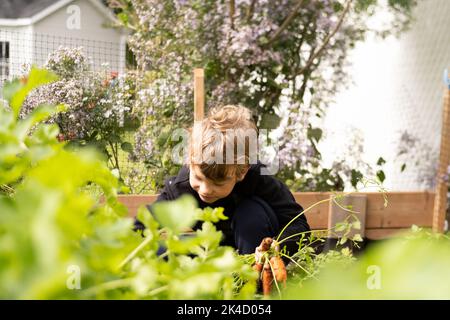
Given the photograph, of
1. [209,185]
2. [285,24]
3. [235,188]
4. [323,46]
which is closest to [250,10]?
[285,24]

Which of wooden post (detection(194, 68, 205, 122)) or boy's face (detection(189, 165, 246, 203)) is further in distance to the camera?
wooden post (detection(194, 68, 205, 122))

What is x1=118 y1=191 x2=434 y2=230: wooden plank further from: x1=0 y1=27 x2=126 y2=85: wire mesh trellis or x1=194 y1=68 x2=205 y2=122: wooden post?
x1=0 y1=27 x2=126 y2=85: wire mesh trellis

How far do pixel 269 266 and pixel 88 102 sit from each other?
1810mm

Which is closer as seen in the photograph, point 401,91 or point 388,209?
point 388,209

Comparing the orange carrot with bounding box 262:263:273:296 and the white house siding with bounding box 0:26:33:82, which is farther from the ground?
the white house siding with bounding box 0:26:33:82

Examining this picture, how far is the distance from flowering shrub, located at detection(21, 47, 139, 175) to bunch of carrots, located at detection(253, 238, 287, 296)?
1.61 m

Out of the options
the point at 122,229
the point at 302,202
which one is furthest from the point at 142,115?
the point at 122,229

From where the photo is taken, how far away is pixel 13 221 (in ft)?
0.58

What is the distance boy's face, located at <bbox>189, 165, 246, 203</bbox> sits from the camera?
1.44 meters

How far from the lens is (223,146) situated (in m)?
1.50

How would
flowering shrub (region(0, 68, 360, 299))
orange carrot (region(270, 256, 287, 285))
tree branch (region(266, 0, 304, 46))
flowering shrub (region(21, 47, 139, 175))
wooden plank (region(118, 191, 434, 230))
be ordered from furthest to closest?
tree branch (region(266, 0, 304, 46)), wooden plank (region(118, 191, 434, 230)), flowering shrub (region(21, 47, 139, 175)), orange carrot (region(270, 256, 287, 285)), flowering shrub (region(0, 68, 360, 299))

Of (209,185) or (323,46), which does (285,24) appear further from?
(209,185)

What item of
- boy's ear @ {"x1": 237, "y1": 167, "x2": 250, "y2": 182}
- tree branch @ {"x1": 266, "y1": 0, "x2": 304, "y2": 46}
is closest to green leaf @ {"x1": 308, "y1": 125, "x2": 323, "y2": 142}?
tree branch @ {"x1": 266, "y1": 0, "x2": 304, "y2": 46}

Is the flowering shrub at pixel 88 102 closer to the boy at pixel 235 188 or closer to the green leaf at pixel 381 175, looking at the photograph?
the boy at pixel 235 188
